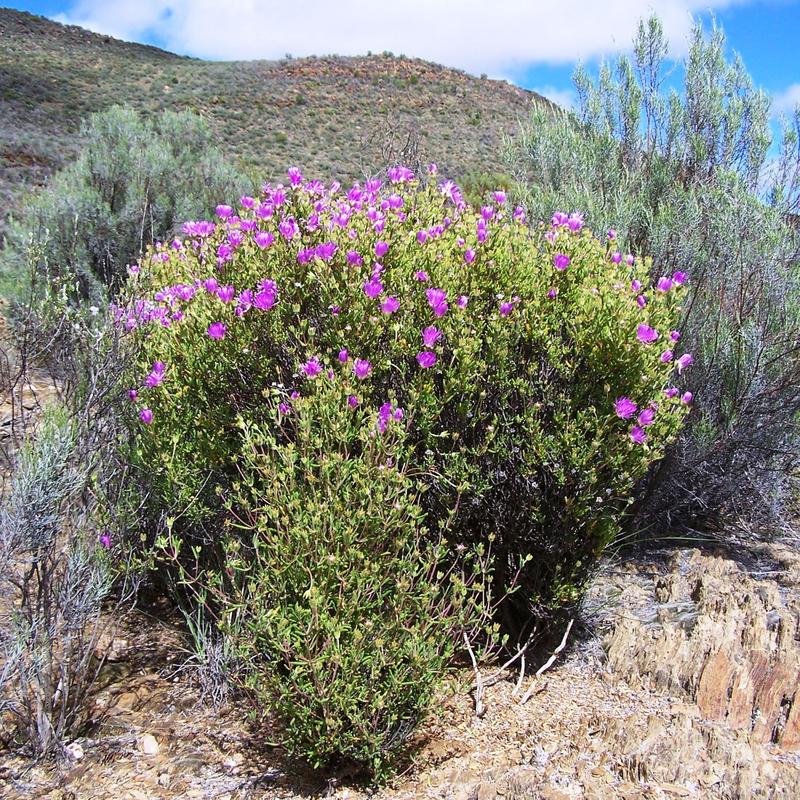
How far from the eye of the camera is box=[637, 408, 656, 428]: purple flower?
2.48 metres

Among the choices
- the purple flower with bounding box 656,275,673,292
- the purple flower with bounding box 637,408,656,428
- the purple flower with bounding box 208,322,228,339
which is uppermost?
the purple flower with bounding box 656,275,673,292

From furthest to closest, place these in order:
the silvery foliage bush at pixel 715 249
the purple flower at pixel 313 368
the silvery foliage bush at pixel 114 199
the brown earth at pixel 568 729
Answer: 1. the silvery foliage bush at pixel 114 199
2. the silvery foliage bush at pixel 715 249
3. the purple flower at pixel 313 368
4. the brown earth at pixel 568 729

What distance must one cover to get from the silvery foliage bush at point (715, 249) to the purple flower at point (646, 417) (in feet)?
4.74

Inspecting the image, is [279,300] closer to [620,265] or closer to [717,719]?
[620,265]

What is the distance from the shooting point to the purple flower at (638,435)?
2494 millimetres

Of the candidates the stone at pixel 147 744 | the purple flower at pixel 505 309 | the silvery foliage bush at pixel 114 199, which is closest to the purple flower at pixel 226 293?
the purple flower at pixel 505 309

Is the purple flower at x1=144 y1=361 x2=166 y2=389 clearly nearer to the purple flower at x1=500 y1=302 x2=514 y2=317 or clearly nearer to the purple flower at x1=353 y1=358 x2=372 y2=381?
the purple flower at x1=353 y1=358 x2=372 y2=381

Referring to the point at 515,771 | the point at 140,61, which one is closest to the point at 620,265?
the point at 515,771

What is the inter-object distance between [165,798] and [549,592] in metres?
1.51

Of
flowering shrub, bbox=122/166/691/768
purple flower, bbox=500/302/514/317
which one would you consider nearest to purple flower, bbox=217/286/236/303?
flowering shrub, bbox=122/166/691/768

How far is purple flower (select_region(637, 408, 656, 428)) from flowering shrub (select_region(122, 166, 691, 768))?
0.01 metres

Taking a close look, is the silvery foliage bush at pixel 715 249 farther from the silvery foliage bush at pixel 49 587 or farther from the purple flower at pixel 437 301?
the silvery foliage bush at pixel 49 587

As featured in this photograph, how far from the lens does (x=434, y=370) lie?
8.55 ft

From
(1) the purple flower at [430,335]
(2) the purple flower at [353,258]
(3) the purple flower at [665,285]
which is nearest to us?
(1) the purple flower at [430,335]
